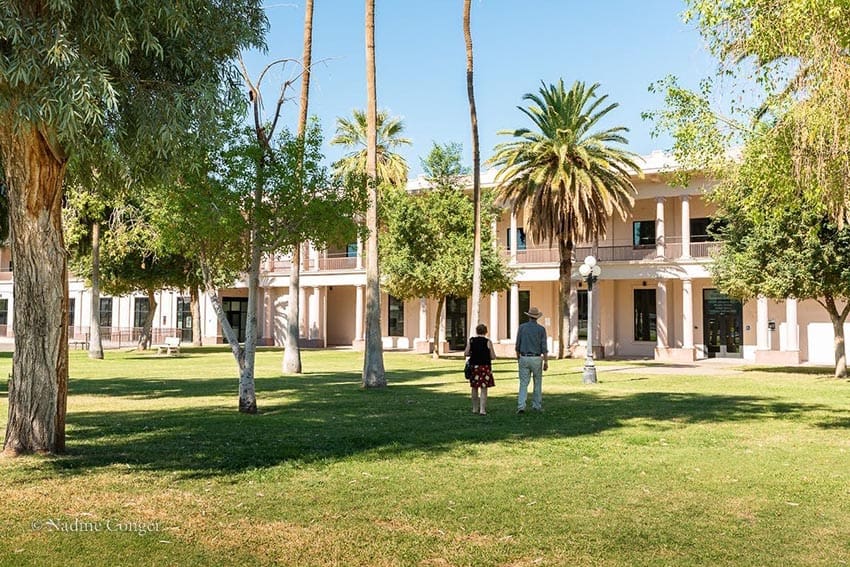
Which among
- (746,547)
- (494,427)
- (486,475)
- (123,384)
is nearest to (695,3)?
(494,427)

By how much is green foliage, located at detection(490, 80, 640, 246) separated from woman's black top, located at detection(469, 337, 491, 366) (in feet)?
64.8

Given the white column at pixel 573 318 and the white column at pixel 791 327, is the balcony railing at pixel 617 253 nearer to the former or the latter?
the white column at pixel 573 318

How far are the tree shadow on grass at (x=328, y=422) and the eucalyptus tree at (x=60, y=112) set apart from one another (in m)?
1.03

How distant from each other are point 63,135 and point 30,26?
1.10 meters

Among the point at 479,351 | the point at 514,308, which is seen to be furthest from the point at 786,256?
the point at 514,308

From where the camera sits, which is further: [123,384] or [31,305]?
[123,384]

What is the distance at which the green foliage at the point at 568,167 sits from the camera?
3172 cm

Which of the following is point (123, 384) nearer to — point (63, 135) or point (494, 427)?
point (494, 427)

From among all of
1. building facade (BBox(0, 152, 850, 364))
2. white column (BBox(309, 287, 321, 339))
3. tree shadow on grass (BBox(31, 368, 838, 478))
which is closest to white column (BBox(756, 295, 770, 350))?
building facade (BBox(0, 152, 850, 364))

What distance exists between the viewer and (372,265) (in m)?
18.5

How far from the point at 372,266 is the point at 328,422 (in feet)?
23.3

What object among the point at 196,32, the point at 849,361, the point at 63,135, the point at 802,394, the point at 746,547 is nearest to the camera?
the point at 746,547

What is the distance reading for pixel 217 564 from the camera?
15.9 feet

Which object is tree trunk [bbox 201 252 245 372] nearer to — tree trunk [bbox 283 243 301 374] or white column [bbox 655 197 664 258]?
tree trunk [bbox 283 243 301 374]
